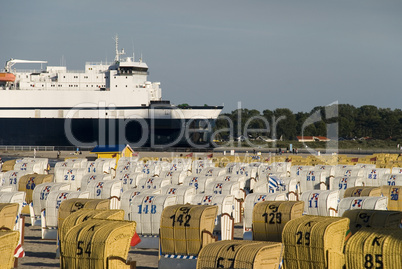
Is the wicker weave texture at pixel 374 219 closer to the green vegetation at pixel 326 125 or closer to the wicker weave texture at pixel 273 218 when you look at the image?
the wicker weave texture at pixel 273 218

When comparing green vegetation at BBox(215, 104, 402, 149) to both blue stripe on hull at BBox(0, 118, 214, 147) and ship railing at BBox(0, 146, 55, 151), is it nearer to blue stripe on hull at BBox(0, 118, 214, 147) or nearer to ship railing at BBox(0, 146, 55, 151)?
blue stripe on hull at BBox(0, 118, 214, 147)

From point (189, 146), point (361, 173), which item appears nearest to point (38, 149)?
point (189, 146)

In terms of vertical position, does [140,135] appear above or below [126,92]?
below

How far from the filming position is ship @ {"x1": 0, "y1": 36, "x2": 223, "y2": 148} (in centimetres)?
9462

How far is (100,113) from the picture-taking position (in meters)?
95.9

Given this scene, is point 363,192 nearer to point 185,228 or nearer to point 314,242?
point 185,228

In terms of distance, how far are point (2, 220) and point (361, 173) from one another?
21607 mm

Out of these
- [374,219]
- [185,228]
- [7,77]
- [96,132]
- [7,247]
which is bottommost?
[185,228]

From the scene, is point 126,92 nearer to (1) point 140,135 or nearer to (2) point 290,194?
(1) point 140,135

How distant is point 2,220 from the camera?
58.7ft

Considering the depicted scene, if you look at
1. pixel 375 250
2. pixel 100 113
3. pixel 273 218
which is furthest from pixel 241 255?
pixel 100 113

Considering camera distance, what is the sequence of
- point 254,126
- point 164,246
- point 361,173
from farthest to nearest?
point 254,126, point 361,173, point 164,246

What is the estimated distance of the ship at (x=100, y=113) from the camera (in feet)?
310

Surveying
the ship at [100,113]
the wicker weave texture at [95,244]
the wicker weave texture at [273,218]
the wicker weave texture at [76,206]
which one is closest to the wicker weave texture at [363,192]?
the wicker weave texture at [273,218]
